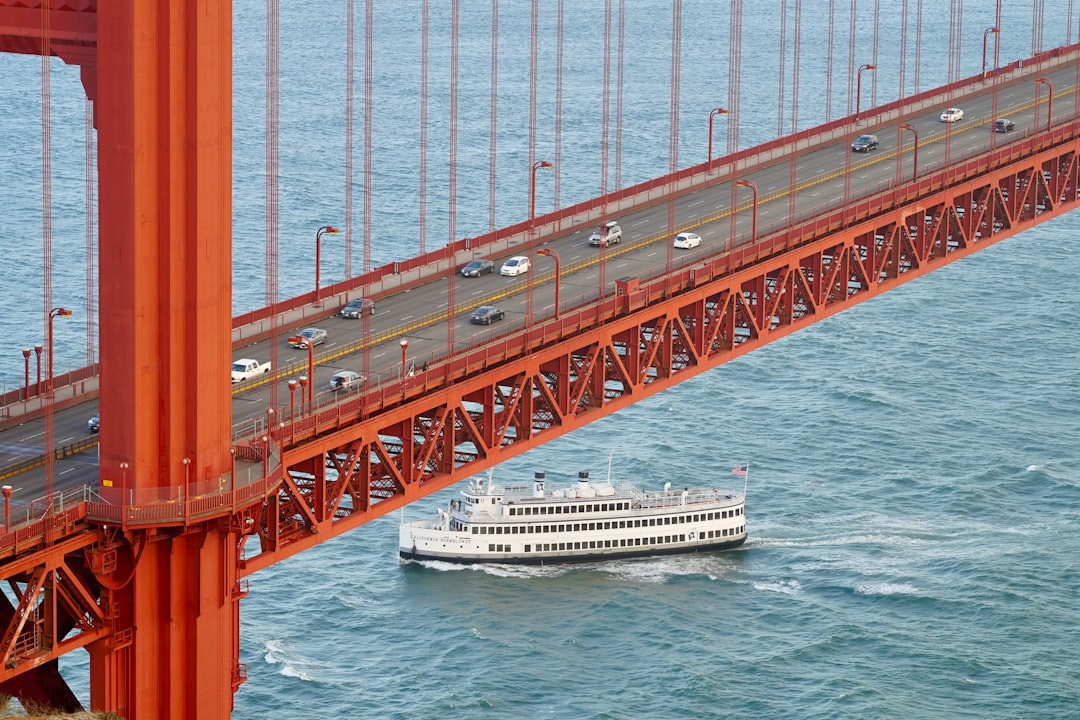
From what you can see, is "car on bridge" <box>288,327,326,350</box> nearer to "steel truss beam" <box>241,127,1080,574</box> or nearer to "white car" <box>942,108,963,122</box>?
"steel truss beam" <box>241,127,1080,574</box>

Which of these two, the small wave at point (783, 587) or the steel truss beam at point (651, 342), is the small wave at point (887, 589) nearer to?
the small wave at point (783, 587)

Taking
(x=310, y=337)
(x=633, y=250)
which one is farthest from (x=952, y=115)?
(x=310, y=337)

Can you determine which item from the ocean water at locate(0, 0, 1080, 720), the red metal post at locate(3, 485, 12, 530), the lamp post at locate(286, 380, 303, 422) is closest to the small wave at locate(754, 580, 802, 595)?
the ocean water at locate(0, 0, 1080, 720)

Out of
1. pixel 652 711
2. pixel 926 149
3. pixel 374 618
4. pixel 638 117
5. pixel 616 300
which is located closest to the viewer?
pixel 616 300

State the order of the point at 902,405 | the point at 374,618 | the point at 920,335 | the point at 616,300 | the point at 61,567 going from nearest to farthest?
the point at 61,567
the point at 616,300
the point at 374,618
the point at 902,405
the point at 920,335

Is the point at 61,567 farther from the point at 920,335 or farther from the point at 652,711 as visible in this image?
the point at 920,335

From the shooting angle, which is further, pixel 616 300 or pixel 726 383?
pixel 726 383

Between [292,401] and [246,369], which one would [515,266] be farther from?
[292,401]

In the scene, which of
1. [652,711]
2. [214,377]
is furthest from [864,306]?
[214,377]
